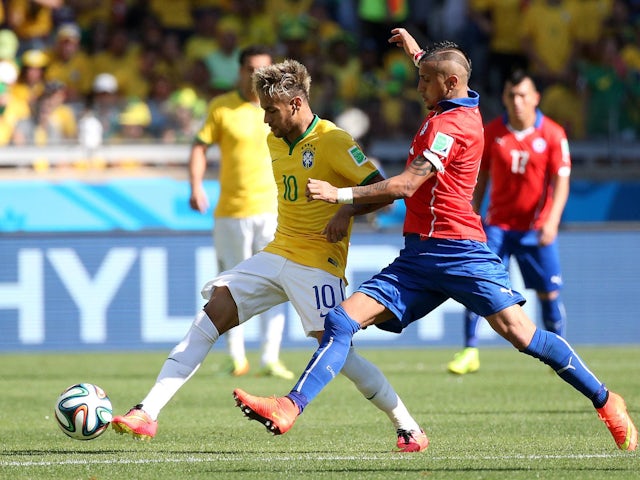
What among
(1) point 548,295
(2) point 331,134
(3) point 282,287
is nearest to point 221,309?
(3) point 282,287

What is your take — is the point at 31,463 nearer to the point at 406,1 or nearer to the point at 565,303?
the point at 565,303

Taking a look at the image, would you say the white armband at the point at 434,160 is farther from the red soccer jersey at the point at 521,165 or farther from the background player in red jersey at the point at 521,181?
the red soccer jersey at the point at 521,165

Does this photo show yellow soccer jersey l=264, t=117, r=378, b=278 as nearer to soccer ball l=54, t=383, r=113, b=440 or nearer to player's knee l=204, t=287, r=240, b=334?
player's knee l=204, t=287, r=240, b=334

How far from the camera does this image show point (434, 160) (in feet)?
Result: 21.3

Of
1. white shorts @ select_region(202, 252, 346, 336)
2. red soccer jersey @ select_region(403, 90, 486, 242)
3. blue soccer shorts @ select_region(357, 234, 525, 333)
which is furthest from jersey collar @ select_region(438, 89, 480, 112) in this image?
white shorts @ select_region(202, 252, 346, 336)

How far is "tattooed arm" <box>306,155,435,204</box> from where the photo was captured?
630cm

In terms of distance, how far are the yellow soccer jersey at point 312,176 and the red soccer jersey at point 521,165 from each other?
4450mm

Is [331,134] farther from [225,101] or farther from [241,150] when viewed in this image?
[225,101]

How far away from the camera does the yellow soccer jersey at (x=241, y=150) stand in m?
11.0

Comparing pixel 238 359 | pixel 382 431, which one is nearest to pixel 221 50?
pixel 238 359

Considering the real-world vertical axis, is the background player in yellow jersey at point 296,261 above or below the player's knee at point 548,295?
above

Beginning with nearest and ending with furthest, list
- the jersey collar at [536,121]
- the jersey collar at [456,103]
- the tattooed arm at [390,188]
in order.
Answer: the tattooed arm at [390,188] < the jersey collar at [456,103] < the jersey collar at [536,121]

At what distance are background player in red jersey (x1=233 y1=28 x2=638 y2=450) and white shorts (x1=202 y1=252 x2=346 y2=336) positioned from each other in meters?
0.32

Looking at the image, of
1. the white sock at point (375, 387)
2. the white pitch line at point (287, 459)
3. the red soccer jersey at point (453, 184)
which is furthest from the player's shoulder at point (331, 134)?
the white pitch line at point (287, 459)
